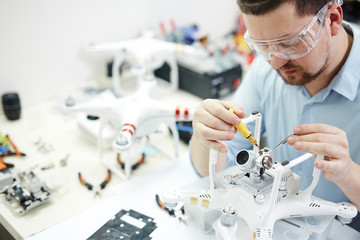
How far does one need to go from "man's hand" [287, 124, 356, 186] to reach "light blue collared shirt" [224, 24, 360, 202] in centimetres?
24

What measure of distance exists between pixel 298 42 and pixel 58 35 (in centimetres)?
108

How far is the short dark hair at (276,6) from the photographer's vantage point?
2.71ft

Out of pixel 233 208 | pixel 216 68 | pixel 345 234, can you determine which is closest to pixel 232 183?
pixel 233 208

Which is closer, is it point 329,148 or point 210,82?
point 329,148

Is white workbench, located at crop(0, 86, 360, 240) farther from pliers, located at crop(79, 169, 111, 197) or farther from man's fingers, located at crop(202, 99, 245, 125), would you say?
man's fingers, located at crop(202, 99, 245, 125)

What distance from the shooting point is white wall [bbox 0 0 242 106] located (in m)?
1.44

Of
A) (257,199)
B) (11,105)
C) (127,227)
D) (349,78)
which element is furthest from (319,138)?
(11,105)

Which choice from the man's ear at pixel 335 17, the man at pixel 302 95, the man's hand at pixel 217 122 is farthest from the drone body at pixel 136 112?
the man's ear at pixel 335 17

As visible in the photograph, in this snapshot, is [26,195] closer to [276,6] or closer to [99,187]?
[99,187]

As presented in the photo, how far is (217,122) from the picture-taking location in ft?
2.89

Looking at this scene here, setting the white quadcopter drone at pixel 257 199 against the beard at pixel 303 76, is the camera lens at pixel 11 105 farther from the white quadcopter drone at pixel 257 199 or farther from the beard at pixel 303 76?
the beard at pixel 303 76

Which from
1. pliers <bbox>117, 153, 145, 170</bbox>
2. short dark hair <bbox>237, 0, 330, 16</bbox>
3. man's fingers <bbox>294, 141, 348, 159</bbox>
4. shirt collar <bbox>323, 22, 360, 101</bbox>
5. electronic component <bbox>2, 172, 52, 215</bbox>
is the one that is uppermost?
short dark hair <bbox>237, 0, 330, 16</bbox>

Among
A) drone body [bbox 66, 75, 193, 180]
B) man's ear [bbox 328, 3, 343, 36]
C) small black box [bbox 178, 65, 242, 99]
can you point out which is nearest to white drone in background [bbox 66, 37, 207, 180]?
drone body [bbox 66, 75, 193, 180]

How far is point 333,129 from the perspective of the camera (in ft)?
2.66
